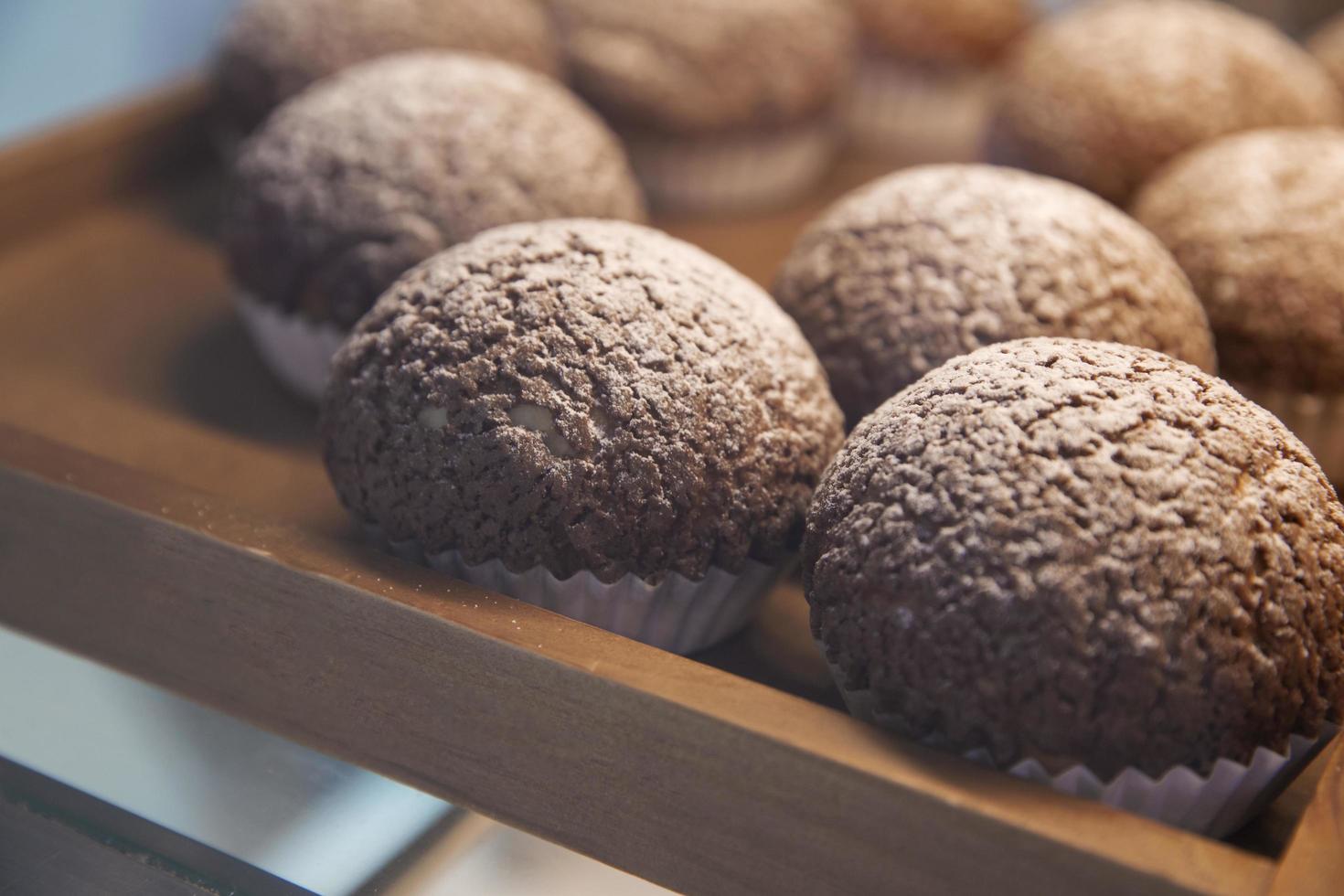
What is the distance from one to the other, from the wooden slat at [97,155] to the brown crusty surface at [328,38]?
7.0 inches

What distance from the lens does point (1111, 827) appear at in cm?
77

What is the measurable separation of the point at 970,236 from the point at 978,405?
376mm

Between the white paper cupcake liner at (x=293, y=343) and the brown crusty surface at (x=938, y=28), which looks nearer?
the white paper cupcake liner at (x=293, y=343)

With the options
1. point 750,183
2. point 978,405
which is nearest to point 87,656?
point 978,405

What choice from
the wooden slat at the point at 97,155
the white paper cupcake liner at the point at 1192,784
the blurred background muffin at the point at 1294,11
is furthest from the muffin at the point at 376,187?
the blurred background muffin at the point at 1294,11

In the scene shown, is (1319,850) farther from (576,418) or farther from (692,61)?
(692,61)

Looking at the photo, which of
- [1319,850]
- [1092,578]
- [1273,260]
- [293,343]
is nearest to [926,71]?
[1273,260]

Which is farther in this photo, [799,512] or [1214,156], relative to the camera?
[1214,156]

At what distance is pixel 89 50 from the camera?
225 centimetres

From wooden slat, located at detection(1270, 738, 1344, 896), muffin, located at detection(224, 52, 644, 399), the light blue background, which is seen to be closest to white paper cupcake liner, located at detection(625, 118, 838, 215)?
muffin, located at detection(224, 52, 644, 399)

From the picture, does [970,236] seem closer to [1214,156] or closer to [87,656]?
[1214,156]

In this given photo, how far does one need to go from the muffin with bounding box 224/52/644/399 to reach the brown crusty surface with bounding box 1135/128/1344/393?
695 mm

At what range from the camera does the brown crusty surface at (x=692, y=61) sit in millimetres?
2008

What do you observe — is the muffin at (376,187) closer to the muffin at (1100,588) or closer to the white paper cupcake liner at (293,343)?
the white paper cupcake liner at (293,343)
